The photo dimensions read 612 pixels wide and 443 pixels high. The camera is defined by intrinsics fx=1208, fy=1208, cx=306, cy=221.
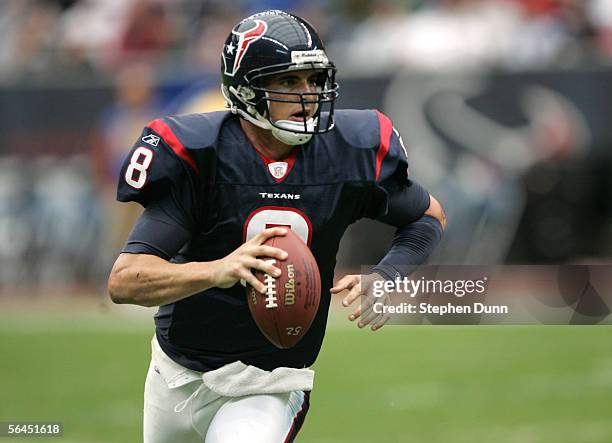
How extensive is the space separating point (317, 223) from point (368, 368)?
192 inches

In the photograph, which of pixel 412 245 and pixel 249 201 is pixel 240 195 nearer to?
pixel 249 201

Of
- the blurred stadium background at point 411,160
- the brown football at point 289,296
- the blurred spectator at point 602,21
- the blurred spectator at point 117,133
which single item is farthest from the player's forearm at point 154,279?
the blurred spectator at point 602,21

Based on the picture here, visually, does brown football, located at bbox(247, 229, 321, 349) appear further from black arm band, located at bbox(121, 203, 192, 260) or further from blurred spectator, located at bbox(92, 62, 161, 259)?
blurred spectator, located at bbox(92, 62, 161, 259)

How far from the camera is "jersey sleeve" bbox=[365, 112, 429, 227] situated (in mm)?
4137

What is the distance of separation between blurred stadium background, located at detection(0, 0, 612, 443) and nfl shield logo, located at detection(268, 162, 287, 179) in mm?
3683

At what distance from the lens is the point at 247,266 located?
11.6ft

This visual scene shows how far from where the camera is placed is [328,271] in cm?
419

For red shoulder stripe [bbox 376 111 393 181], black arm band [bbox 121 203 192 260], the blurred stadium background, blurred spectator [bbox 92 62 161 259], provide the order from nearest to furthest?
black arm band [bbox 121 203 192 260]
red shoulder stripe [bbox 376 111 393 181]
the blurred stadium background
blurred spectator [bbox 92 62 161 259]

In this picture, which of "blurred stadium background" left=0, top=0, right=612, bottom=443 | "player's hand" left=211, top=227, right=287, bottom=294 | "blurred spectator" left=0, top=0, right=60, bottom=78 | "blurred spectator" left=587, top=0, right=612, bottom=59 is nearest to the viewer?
"player's hand" left=211, top=227, right=287, bottom=294

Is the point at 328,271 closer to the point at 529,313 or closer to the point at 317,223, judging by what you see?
the point at 317,223

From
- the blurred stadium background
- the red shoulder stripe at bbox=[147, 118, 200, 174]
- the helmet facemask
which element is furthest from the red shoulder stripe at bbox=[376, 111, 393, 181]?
the blurred stadium background

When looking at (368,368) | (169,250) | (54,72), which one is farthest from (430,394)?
(54,72)

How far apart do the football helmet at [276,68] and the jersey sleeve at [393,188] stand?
9.1 inches

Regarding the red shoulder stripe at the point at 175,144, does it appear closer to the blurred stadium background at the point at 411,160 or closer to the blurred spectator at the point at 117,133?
the blurred stadium background at the point at 411,160
